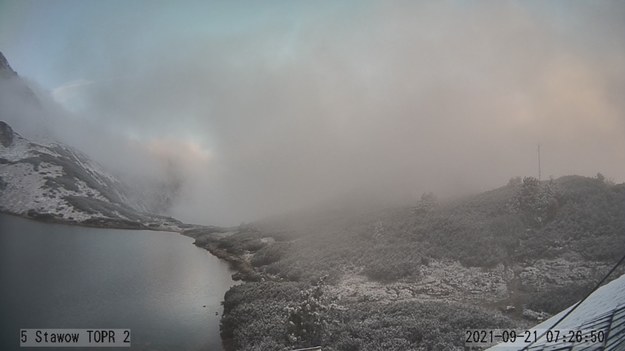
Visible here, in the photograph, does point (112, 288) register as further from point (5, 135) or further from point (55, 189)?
point (5, 135)

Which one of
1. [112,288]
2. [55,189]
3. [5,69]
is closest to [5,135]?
[55,189]

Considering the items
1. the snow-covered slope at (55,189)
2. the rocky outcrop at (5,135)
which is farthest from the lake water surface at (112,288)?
the rocky outcrop at (5,135)

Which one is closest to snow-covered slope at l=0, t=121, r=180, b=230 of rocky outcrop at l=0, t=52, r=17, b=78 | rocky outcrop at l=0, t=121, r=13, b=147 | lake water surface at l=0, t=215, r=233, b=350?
rocky outcrop at l=0, t=121, r=13, b=147

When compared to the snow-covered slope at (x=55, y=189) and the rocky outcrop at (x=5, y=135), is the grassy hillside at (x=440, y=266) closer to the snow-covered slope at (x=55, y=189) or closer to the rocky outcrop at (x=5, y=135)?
the snow-covered slope at (x=55, y=189)

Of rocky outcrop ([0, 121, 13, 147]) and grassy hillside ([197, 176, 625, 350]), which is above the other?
rocky outcrop ([0, 121, 13, 147])

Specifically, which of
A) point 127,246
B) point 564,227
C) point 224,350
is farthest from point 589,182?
point 127,246

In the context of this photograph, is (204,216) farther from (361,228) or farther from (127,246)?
(361,228)

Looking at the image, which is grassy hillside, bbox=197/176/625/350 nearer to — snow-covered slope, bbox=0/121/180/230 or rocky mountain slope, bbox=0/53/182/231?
rocky mountain slope, bbox=0/53/182/231
